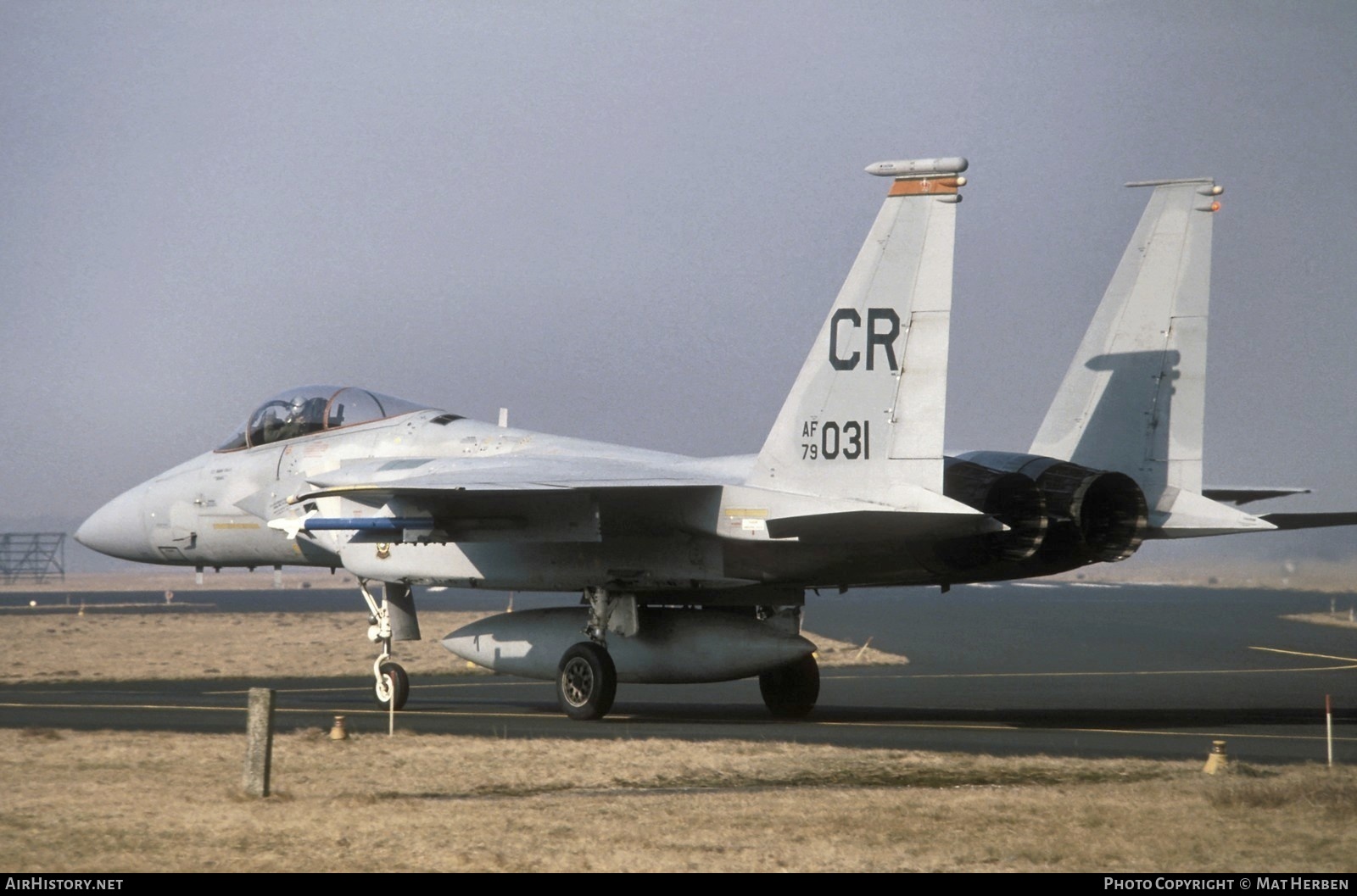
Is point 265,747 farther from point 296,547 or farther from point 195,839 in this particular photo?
point 296,547

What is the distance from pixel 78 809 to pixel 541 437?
8.30m

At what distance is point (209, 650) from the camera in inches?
1259

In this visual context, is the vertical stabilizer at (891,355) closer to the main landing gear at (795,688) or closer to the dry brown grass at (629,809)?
the dry brown grass at (629,809)

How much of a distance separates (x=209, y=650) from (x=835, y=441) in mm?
22724

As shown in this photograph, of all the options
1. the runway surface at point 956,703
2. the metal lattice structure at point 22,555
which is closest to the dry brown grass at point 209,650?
the runway surface at point 956,703

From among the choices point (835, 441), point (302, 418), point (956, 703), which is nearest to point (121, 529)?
point (302, 418)

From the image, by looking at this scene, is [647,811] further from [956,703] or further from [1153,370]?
[956,703]

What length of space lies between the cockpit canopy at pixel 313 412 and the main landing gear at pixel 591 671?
3.83 meters

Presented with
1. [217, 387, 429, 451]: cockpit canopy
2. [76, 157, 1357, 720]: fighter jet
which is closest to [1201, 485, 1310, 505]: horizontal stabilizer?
[76, 157, 1357, 720]: fighter jet

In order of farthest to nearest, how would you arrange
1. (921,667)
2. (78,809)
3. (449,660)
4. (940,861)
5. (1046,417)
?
Answer: (449,660) < (921,667) < (1046,417) < (78,809) < (940,861)

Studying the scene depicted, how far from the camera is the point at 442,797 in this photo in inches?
393

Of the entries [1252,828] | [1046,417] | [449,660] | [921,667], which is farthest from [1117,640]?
[1252,828]

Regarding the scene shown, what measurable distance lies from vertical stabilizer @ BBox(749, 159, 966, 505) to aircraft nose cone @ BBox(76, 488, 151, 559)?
10.1 metres

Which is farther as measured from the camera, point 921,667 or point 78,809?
point 921,667
